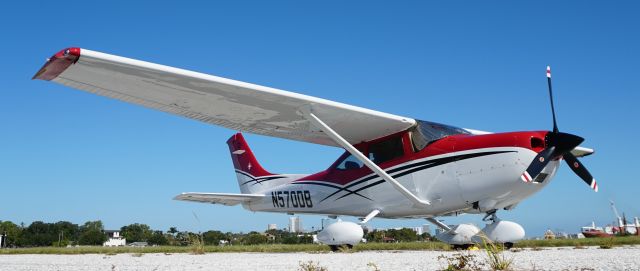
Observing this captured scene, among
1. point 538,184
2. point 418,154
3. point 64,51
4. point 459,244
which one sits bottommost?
point 459,244

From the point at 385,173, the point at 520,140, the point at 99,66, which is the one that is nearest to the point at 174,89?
the point at 99,66

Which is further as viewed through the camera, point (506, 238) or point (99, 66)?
point (506, 238)

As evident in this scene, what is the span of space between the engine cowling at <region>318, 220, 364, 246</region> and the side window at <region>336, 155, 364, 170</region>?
4.67 feet

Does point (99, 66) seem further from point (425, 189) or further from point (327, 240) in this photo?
point (425, 189)

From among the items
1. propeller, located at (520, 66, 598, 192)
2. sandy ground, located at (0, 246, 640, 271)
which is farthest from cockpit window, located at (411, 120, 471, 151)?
sandy ground, located at (0, 246, 640, 271)

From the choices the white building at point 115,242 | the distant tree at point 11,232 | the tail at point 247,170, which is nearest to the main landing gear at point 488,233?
the tail at point 247,170

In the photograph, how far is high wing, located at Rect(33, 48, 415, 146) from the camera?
764 cm

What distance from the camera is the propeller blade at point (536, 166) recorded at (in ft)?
28.2

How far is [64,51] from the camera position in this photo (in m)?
6.88

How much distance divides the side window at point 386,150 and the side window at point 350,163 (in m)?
0.39

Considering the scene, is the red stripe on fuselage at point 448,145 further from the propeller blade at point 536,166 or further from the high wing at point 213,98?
the high wing at point 213,98

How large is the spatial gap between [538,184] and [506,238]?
122 centimetres

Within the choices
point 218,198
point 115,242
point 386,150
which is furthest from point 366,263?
point 115,242

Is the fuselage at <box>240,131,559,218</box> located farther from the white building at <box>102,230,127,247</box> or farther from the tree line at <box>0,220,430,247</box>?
the white building at <box>102,230,127,247</box>
